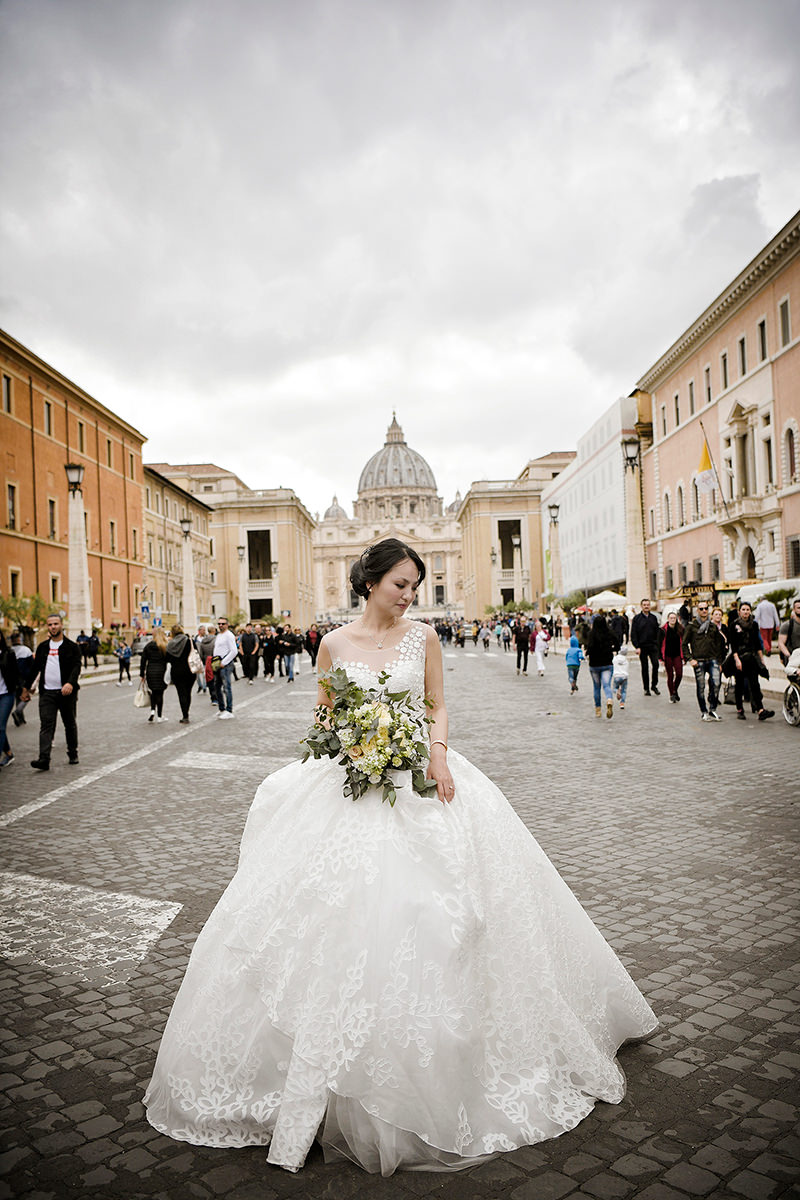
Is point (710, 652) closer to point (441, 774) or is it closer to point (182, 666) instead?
point (182, 666)

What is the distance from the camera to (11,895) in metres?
5.39

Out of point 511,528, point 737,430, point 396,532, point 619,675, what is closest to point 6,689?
point 619,675

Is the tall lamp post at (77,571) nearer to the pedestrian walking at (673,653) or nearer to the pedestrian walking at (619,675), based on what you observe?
the pedestrian walking at (673,653)

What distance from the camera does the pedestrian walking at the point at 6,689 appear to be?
1046cm

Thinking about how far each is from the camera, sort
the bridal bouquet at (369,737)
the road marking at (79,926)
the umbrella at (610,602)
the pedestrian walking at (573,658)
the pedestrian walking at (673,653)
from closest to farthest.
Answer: the bridal bouquet at (369,737)
the road marking at (79,926)
the pedestrian walking at (673,653)
the pedestrian walking at (573,658)
the umbrella at (610,602)

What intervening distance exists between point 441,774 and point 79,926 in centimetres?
266

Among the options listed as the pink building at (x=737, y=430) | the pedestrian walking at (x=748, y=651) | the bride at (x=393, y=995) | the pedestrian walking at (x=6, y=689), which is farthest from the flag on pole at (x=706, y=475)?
the bride at (x=393, y=995)

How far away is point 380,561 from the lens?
3.38m

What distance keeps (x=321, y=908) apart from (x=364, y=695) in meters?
0.73

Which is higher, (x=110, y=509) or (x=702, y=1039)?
(x=110, y=509)

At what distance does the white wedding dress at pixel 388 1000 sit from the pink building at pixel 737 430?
2686 centimetres

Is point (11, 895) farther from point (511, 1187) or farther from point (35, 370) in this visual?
point (35, 370)

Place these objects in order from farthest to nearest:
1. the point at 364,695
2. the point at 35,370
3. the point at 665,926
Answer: the point at 35,370, the point at 665,926, the point at 364,695


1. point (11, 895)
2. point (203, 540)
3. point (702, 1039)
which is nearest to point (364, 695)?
point (702, 1039)
